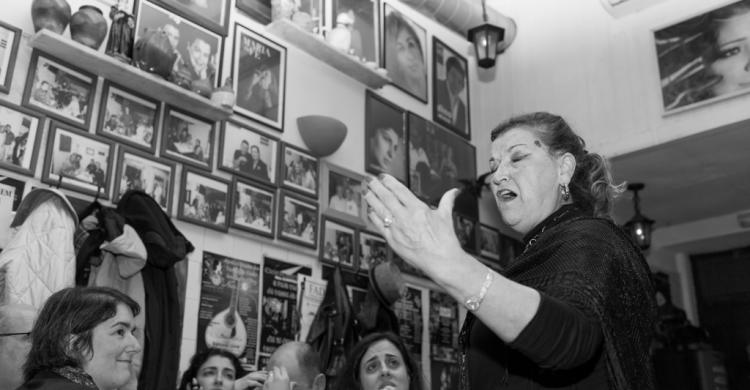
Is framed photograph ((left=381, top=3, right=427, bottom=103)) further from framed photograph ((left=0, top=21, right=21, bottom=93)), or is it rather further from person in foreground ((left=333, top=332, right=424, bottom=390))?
framed photograph ((left=0, top=21, right=21, bottom=93))

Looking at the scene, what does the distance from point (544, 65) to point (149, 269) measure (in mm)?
4535

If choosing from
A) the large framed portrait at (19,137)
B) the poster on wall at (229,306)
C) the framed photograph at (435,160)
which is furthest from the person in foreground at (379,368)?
the framed photograph at (435,160)

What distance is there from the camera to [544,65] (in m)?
6.78

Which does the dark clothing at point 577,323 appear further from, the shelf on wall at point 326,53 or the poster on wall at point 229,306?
the shelf on wall at point 326,53

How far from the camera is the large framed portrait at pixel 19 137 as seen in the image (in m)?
3.40

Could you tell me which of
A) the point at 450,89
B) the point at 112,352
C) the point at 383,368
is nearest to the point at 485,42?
the point at 450,89

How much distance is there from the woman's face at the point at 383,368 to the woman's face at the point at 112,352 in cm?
144

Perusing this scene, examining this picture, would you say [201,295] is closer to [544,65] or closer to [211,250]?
[211,250]

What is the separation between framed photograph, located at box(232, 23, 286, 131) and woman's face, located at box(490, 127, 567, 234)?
3190mm

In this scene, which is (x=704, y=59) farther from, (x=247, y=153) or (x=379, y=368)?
(x=379, y=368)

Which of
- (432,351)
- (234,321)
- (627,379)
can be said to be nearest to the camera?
(627,379)

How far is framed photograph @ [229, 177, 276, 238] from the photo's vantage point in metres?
4.41

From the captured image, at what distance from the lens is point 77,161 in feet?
12.0

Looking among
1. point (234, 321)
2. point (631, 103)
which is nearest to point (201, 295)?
point (234, 321)
